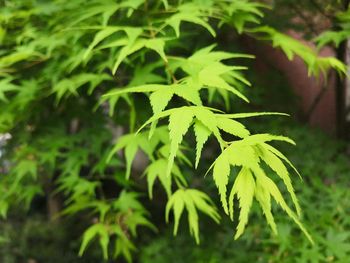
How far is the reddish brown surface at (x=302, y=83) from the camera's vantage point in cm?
289

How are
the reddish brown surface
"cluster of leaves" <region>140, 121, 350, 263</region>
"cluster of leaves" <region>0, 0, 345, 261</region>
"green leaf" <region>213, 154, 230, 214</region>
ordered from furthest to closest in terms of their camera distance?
the reddish brown surface, "cluster of leaves" <region>140, 121, 350, 263</region>, "cluster of leaves" <region>0, 0, 345, 261</region>, "green leaf" <region>213, 154, 230, 214</region>

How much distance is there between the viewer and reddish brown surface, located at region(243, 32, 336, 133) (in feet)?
9.49

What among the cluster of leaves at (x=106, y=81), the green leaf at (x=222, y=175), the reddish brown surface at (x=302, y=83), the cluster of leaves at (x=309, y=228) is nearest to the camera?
the green leaf at (x=222, y=175)

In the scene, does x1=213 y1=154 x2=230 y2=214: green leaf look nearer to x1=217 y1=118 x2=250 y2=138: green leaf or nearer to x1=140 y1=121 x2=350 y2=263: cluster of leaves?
x1=217 y1=118 x2=250 y2=138: green leaf

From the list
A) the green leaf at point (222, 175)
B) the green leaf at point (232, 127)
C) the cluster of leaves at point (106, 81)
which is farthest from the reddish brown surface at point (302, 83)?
the green leaf at point (222, 175)

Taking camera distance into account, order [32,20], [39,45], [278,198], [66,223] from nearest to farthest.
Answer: [278,198], [39,45], [32,20], [66,223]

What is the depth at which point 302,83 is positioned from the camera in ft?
9.58

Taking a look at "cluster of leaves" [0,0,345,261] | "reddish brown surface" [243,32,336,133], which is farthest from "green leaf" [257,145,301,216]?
"reddish brown surface" [243,32,336,133]

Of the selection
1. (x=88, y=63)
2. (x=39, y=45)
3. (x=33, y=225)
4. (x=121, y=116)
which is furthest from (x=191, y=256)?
(x=33, y=225)

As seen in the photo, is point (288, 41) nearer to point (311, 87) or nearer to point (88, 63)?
point (88, 63)

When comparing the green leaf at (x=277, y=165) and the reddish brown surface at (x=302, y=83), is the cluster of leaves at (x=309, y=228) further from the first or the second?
the green leaf at (x=277, y=165)

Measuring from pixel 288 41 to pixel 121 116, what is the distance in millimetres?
899

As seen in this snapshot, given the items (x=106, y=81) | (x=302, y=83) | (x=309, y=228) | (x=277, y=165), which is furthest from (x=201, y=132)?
(x=302, y=83)

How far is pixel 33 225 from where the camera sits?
3420 mm
